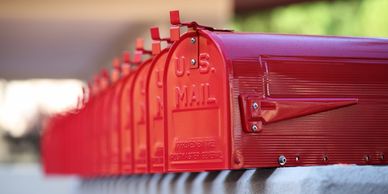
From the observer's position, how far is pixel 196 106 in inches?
232

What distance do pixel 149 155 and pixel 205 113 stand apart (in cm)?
162

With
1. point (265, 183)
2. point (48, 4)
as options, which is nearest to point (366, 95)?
point (265, 183)

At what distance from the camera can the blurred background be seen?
19312mm

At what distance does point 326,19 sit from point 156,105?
12689 millimetres

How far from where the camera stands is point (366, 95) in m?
6.03

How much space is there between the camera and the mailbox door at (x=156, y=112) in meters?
6.77

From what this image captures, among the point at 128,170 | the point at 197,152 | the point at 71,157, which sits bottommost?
the point at 71,157

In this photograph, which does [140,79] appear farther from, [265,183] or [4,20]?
[4,20]

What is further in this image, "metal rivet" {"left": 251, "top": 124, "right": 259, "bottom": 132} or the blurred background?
the blurred background

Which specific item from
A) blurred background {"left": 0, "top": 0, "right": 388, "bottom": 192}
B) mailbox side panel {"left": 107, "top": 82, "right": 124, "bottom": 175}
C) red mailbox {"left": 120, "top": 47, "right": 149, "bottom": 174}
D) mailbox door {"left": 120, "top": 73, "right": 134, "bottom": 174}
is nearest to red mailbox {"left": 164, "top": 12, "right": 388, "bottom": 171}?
red mailbox {"left": 120, "top": 47, "right": 149, "bottom": 174}

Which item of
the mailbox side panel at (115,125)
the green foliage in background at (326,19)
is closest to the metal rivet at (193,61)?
the mailbox side panel at (115,125)

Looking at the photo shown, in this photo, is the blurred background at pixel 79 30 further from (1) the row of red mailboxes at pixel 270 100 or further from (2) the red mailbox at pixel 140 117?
(1) the row of red mailboxes at pixel 270 100

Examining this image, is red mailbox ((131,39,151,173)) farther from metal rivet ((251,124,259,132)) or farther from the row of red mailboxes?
metal rivet ((251,124,259,132))

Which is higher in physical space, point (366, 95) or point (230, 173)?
point (366, 95)
